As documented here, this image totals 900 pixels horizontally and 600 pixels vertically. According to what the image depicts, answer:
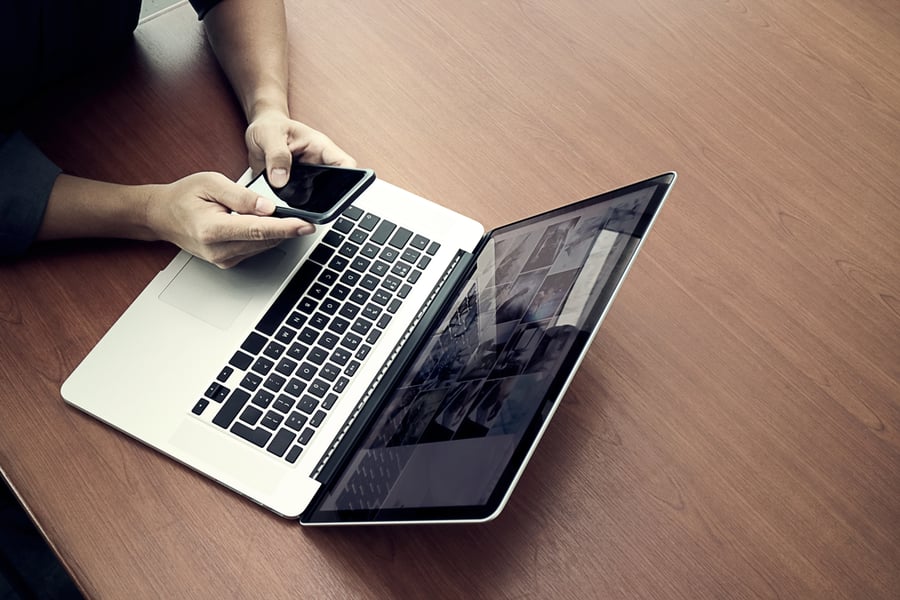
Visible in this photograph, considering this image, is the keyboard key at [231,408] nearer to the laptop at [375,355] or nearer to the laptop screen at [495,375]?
the laptop at [375,355]

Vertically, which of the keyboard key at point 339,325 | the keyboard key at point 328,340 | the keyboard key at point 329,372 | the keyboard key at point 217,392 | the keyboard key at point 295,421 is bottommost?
the keyboard key at point 217,392

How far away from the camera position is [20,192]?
0.76 meters

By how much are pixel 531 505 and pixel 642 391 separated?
173 millimetres

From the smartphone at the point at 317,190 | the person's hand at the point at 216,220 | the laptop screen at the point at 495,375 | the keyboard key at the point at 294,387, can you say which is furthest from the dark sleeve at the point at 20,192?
the laptop screen at the point at 495,375

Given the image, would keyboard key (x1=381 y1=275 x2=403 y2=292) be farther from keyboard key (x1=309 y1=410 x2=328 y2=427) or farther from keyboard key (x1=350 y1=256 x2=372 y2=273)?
keyboard key (x1=309 y1=410 x2=328 y2=427)

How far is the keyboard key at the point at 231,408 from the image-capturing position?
2.29 ft

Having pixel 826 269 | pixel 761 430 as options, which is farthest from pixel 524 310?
pixel 826 269

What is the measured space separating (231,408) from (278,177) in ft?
0.82

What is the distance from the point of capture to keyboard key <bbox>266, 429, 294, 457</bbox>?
0.69 m

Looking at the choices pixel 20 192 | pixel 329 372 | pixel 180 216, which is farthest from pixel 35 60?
pixel 329 372

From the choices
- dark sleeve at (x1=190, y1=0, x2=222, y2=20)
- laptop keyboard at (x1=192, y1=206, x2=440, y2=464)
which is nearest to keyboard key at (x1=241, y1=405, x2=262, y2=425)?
laptop keyboard at (x1=192, y1=206, x2=440, y2=464)

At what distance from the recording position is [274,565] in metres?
0.67

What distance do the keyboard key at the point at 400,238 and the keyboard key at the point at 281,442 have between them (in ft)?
0.78

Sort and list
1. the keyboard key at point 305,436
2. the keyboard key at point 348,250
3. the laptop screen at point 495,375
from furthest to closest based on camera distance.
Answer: the keyboard key at point 348,250, the keyboard key at point 305,436, the laptop screen at point 495,375
